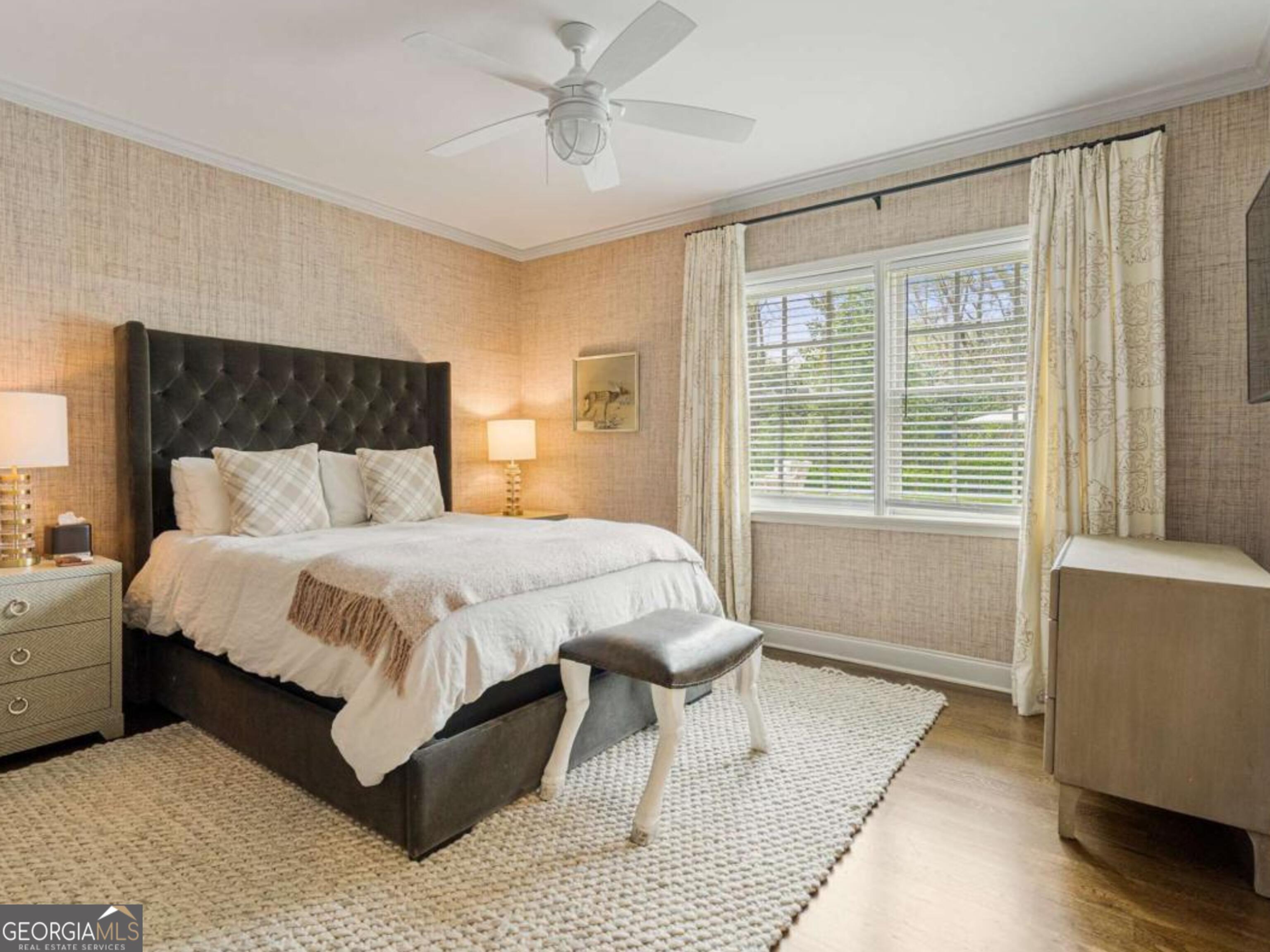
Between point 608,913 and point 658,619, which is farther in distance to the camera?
point 658,619

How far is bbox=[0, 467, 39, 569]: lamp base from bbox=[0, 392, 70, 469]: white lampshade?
4.7 inches

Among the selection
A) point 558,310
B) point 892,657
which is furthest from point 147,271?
point 892,657

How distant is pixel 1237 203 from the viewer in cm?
266

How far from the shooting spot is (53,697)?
8.25 ft

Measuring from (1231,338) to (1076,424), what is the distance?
61 centimetres

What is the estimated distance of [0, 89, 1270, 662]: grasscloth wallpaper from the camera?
8.91 ft

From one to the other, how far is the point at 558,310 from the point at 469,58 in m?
2.80

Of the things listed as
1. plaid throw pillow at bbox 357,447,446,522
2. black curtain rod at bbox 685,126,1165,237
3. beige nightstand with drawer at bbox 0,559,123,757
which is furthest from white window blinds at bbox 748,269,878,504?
beige nightstand with drawer at bbox 0,559,123,757

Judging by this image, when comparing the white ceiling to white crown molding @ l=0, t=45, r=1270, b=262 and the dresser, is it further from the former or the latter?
the dresser

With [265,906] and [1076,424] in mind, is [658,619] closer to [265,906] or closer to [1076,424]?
[265,906]

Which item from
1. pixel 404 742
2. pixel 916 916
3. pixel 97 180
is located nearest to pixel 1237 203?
pixel 916 916

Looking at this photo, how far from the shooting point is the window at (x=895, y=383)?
127 inches

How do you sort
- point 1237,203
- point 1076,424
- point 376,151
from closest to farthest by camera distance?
point 1237,203
point 1076,424
point 376,151

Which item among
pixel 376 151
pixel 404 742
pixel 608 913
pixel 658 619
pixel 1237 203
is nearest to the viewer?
pixel 608 913
